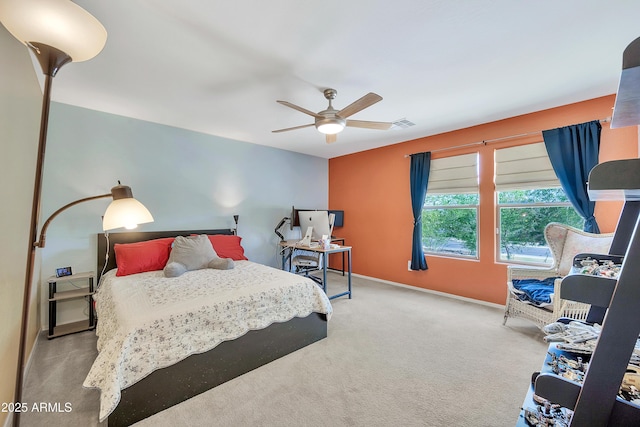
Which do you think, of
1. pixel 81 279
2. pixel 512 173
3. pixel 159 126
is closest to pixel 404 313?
pixel 512 173

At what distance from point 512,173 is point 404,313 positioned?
90.8 inches

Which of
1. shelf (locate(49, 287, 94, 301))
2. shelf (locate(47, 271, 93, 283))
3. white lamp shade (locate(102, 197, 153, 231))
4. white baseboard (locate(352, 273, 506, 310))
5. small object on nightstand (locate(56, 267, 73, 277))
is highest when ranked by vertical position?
white lamp shade (locate(102, 197, 153, 231))

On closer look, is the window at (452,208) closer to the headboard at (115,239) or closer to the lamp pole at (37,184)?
the headboard at (115,239)

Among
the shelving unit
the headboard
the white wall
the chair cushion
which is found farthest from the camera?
the headboard

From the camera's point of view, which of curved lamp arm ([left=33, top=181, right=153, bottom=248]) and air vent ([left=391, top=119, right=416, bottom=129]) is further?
air vent ([left=391, top=119, right=416, bottom=129])

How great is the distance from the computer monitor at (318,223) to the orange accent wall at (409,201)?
129 cm

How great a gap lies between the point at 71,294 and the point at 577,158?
225 inches

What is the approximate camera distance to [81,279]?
315 centimetres

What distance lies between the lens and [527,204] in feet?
11.4

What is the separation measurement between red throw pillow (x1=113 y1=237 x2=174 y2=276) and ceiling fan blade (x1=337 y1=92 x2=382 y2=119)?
263 cm

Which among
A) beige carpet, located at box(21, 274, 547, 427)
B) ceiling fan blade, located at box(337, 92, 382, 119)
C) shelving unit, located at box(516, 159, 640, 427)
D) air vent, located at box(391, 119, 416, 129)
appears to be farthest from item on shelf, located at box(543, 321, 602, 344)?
air vent, located at box(391, 119, 416, 129)

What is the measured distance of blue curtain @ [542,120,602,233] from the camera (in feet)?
9.56

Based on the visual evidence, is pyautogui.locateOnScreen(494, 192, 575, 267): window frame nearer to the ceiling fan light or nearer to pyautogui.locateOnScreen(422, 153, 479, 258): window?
pyautogui.locateOnScreen(422, 153, 479, 258): window

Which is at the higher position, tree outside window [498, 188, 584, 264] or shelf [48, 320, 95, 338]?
tree outside window [498, 188, 584, 264]
